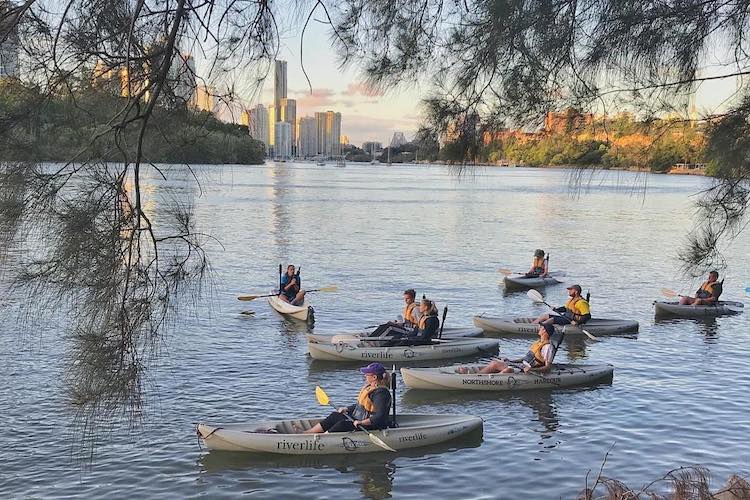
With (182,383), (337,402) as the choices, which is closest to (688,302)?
(337,402)

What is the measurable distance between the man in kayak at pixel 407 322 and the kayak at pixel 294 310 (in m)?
3.22

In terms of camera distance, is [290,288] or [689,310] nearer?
[290,288]

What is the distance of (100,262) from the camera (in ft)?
14.5

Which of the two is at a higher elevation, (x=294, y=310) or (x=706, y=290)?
(x=706, y=290)

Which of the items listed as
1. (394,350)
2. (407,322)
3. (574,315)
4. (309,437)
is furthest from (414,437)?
(574,315)

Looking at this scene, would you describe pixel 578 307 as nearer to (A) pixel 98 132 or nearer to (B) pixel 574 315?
(B) pixel 574 315

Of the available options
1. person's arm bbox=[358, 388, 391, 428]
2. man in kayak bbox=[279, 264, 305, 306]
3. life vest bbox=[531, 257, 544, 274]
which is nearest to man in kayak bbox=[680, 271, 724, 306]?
life vest bbox=[531, 257, 544, 274]

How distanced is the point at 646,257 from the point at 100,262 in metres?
35.1

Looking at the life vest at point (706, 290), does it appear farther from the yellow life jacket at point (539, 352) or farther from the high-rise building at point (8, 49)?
the high-rise building at point (8, 49)

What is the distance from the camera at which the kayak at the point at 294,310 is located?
21.3m

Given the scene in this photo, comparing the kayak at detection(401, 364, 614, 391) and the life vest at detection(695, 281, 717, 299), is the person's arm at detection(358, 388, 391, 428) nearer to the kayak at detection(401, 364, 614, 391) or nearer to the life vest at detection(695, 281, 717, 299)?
the kayak at detection(401, 364, 614, 391)

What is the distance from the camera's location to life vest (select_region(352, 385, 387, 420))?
1229 centimetres

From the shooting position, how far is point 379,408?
40.4ft

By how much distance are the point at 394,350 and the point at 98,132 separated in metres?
13.4
